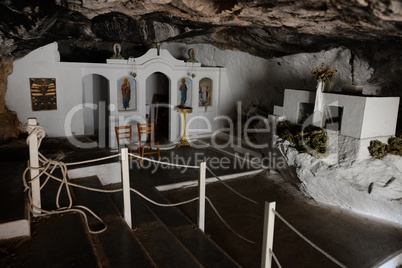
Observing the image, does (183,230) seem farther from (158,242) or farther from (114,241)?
(114,241)

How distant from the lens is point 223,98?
13.5 m

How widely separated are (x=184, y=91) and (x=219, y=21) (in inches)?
242

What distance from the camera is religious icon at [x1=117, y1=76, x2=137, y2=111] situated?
35.6ft

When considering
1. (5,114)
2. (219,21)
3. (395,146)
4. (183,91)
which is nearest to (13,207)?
(219,21)

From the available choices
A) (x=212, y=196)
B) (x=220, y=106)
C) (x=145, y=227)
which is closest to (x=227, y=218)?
(x=212, y=196)

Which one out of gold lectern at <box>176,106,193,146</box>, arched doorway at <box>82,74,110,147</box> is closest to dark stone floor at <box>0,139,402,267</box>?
gold lectern at <box>176,106,193,146</box>

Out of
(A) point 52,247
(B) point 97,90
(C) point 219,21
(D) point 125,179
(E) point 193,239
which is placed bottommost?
(E) point 193,239

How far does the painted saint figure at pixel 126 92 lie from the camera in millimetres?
10897

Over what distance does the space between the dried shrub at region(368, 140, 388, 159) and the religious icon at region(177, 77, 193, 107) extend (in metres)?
7.17

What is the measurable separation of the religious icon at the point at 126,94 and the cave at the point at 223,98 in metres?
0.05

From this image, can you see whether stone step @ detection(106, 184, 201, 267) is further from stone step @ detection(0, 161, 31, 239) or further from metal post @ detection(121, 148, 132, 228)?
stone step @ detection(0, 161, 31, 239)

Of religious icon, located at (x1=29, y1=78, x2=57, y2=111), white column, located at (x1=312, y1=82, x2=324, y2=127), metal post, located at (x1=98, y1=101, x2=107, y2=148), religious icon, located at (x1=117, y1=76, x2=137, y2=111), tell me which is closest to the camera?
white column, located at (x1=312, y1=82, x2=324, y2=127)

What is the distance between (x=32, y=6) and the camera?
5312 mm

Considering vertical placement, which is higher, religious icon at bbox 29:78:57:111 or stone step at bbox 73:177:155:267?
religious icon at bbox 29:78:57:111
